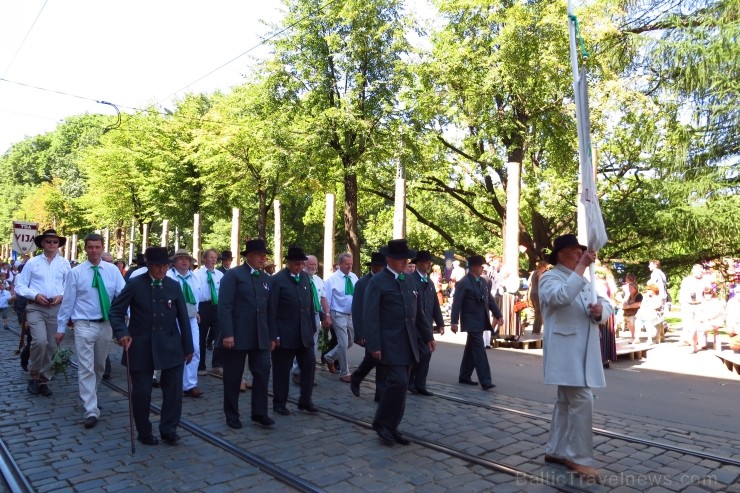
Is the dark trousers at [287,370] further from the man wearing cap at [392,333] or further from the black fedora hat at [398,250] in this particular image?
the black fedora hat at [398,250]

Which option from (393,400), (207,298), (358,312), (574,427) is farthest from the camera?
(207,298)

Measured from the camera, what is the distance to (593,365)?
16.5 ft

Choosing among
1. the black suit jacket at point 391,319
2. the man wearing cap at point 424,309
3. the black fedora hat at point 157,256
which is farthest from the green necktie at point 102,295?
the man wearing cap at point 424,309

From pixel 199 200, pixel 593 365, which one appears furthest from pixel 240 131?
pixel 593 365

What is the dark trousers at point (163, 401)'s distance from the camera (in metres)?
6.01

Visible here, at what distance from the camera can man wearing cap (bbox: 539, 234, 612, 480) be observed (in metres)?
4.97

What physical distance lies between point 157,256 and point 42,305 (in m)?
3.16

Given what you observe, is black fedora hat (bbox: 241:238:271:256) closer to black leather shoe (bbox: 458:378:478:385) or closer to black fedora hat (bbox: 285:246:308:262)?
black fedora hat (bbox: 285:246:308:262)

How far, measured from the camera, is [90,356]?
6.87 m

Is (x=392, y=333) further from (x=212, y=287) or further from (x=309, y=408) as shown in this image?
(x=212, y=287)

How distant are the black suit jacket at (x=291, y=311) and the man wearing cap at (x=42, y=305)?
3236 mm

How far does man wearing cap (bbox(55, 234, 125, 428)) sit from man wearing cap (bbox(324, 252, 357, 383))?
355cm

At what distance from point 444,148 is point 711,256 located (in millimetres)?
10662

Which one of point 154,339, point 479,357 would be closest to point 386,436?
point 154,339
